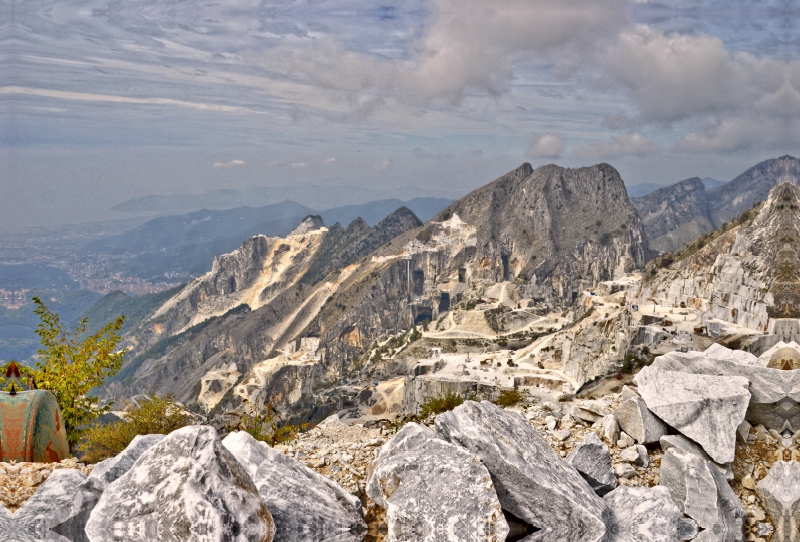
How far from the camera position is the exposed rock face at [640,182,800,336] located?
54.0 meters

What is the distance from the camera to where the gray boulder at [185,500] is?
4.84 meters

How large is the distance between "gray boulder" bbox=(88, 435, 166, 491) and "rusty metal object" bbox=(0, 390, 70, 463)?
1.83 meters

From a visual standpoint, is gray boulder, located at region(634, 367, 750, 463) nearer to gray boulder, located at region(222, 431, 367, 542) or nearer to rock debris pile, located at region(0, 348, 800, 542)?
rock debris pile, located at region(0, 348, 800, 542)

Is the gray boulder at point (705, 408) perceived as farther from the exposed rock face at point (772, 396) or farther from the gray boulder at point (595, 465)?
the gray boulder at point (595, 465)

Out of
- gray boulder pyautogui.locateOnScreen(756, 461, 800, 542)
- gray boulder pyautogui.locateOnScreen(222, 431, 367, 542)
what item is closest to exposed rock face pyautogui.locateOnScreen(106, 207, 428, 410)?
gray boulder pyautogui.locateOnScreen(222, 431, 367, 542)

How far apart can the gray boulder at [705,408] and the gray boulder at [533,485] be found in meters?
2.40

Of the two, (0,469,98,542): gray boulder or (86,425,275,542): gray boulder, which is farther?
(0,469,98,542): gray boulder

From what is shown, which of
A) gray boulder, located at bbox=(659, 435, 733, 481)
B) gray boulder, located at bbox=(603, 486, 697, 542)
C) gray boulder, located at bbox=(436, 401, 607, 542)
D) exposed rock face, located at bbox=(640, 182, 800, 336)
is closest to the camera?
gray boulder, located at bbox=(436, 401, 607, 542)

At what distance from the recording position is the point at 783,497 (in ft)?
24.3

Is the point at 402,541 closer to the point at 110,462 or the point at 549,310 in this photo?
the point at 110,462

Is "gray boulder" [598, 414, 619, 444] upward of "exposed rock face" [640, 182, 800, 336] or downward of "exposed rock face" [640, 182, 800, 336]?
upward

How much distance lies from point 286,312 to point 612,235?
97.3 meters

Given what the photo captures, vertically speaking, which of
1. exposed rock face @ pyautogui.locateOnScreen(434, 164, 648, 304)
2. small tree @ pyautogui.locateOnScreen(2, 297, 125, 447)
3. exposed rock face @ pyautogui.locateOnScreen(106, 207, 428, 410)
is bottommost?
exposed rock face @ pyautogui.locateOnScreen(106, 207, 428, 410)

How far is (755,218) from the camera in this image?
7494 cm
